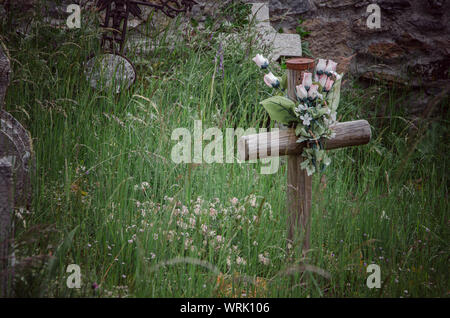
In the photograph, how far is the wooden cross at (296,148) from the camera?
2.29 meters

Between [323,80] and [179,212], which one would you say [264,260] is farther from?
[323,80]

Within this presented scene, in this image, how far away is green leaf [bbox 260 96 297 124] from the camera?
2.35m

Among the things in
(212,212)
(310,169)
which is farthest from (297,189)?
(212,212)

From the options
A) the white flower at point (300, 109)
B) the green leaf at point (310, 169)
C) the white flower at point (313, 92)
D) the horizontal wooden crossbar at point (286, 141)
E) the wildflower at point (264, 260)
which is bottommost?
the wildflower at point (264, 260)

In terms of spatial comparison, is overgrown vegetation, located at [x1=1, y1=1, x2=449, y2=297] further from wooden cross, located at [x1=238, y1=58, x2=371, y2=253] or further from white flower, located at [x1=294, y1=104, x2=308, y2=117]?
white flower, located at [x1=294, y1=104, x2=308, y2=117]

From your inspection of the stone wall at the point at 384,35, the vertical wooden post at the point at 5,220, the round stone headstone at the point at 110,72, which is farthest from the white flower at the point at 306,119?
the stone wall at the point at 384,35

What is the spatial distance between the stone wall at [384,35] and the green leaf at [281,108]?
2386mm

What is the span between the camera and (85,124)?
10.6 ft

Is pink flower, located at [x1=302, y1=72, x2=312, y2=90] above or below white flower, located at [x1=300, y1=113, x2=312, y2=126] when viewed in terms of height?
above

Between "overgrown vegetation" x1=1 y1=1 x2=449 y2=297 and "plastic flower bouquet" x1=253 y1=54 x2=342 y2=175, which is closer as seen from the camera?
"overgrown vegetation" x1=1 y1=1 x2=449 y2=297

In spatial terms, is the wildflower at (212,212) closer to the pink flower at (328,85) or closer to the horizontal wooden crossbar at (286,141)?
the horizontal wooden crossbar at (286,141)

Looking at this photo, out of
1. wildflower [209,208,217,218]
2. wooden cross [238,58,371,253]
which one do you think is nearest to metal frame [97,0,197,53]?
wildflower [209,208,217,218]

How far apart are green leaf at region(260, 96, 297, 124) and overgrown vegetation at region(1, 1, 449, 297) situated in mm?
470
